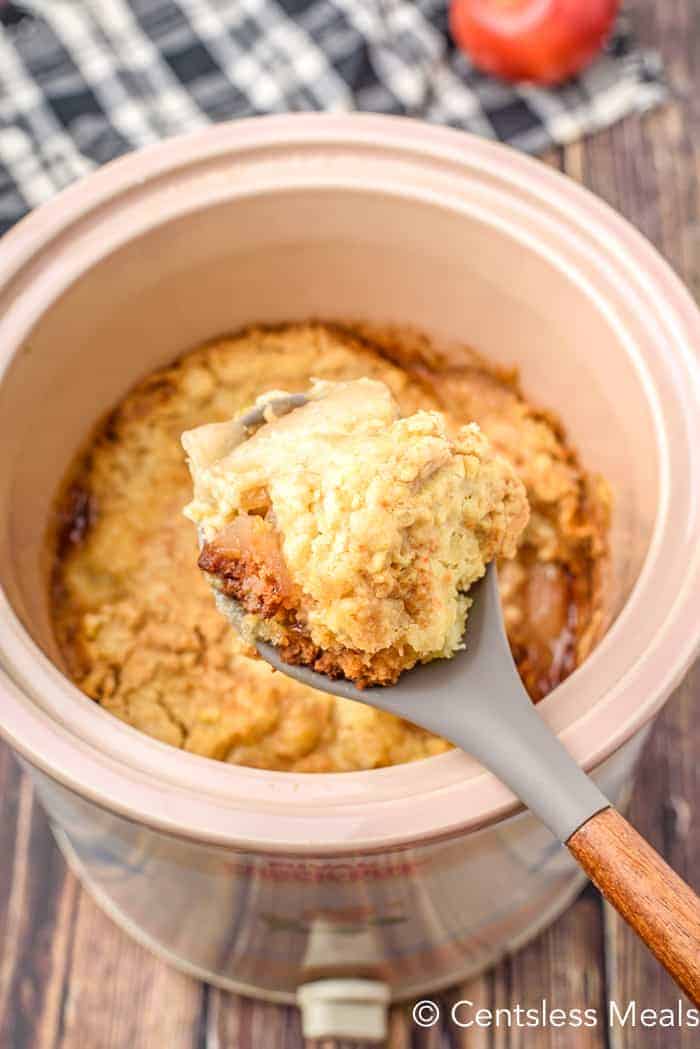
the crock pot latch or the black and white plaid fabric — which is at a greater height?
the black and white plaid fabric

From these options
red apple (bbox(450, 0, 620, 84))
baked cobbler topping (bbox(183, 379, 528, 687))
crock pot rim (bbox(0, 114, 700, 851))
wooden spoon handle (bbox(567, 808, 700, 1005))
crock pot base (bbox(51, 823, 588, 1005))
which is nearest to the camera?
wooden spoon handle (bbox(567, 808, 700, 1005))

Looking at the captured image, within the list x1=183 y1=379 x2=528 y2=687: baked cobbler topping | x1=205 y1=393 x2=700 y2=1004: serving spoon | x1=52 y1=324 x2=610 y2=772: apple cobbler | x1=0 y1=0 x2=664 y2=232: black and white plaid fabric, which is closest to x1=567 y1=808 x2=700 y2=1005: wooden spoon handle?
x1=205 y1=393 x2=700 y2=1004: serving spoon

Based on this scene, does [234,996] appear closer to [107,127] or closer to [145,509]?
[145,509]

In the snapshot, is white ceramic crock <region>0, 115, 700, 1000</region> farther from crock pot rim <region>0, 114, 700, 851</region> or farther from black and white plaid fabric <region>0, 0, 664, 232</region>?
black and white plaid fabric <region>0, 0, 664, 232</region>

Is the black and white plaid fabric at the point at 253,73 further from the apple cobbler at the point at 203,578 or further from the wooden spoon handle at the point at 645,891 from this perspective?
the wooden spoon handle at the point at 645,891

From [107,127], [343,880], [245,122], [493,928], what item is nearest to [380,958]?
[493,928]

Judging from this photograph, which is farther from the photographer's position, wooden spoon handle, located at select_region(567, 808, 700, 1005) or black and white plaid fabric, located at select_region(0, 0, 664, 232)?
black and white plaid fabric, located at select_region(0, 0, 664, 232)

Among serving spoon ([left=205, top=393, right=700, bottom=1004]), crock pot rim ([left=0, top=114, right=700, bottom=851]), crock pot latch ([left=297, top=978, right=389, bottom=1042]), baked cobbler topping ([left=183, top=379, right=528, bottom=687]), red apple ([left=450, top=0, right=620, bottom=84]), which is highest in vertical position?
red apple ([left=450, top=0, right=620, bottom=84])

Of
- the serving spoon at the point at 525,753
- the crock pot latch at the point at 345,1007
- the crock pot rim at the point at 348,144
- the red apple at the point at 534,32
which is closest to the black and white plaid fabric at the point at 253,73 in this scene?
the red apple at the point at 534,32
